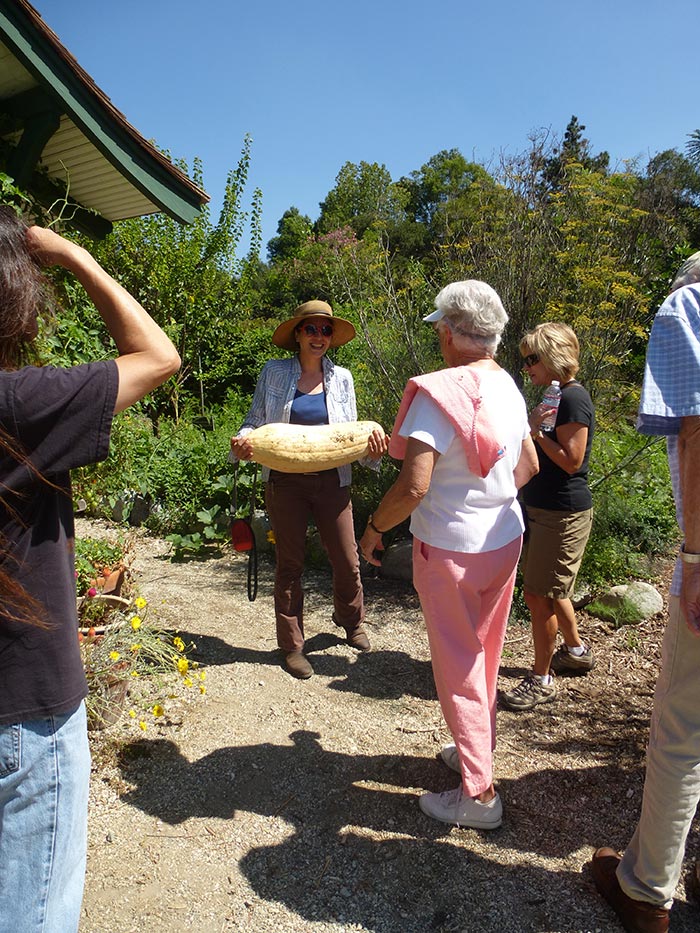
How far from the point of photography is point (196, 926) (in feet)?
7.05

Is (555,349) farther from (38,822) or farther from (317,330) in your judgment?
(38,822)

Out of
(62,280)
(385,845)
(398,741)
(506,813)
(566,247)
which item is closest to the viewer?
(385,845)

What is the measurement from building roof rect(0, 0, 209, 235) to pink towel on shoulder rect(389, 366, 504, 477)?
2.33m

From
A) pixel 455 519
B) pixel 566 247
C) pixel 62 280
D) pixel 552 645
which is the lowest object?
pixel 552 645

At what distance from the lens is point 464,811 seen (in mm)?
2584

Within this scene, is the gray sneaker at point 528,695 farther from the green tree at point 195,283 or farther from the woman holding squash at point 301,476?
the green tree at point 195,283

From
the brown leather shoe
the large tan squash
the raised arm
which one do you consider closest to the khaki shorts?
the large tan squash

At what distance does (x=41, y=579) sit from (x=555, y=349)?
2682 millimetres

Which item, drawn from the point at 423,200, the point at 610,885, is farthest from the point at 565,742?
the point at 423,200

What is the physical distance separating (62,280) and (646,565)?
194 inches

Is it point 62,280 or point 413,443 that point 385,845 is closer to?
point 413,443

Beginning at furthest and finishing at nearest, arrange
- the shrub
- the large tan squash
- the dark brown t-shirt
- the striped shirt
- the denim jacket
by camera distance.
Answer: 1. the shrub
2. the denim jacket
3. the large tan squash
4. the striped shirt
5. the dark brown t-shirt

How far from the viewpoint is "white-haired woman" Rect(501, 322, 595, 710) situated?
324cm

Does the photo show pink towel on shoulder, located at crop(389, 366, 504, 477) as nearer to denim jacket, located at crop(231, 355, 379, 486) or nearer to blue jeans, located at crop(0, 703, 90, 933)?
denim jacket, located at crop(231, 355, 379, 486)
